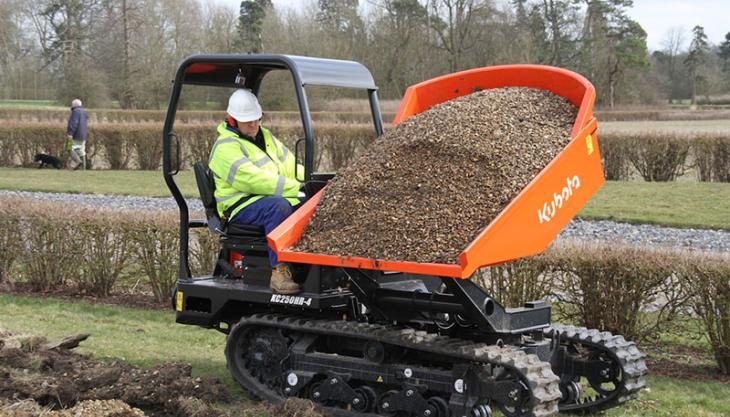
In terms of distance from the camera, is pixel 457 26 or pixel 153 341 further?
pixel 457 26

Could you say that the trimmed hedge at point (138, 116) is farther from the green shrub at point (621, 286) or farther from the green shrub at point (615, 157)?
the green shrub at point (621, 286)

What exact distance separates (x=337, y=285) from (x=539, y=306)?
51.9 inches

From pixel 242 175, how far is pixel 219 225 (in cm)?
52

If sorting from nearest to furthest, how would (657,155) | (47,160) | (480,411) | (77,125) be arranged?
(480,411), (657,155), (77,125), (47,160)

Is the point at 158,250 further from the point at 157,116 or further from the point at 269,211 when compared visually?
the point at 157,116

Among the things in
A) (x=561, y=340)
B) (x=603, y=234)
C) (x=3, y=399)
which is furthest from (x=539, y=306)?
(x=603, y=234)

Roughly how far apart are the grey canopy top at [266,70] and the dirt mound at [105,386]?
6.98 feet

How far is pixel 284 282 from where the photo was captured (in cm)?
642

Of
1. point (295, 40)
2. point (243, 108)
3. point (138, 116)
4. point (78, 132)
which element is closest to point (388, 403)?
point (243, 108)

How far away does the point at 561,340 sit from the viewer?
6.66 m

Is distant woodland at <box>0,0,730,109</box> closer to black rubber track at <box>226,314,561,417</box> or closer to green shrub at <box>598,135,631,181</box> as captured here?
green shrub at <box>598,135,631,181</box>

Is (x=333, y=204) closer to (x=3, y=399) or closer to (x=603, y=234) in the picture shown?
(x=3, y=399)

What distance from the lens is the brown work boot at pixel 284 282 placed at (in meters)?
6.41

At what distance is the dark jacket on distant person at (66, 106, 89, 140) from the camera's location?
2483 cm
